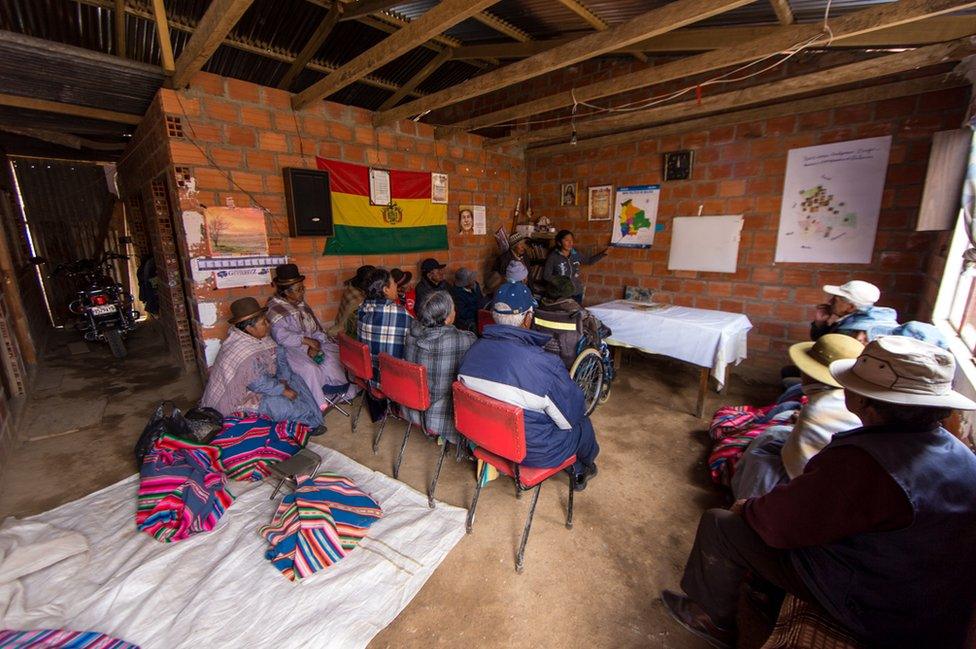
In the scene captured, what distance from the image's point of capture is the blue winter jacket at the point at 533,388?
184 centimetres

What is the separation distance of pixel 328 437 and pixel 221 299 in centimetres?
151

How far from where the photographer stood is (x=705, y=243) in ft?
13.8

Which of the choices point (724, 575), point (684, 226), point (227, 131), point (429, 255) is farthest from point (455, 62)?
point (724, 575)

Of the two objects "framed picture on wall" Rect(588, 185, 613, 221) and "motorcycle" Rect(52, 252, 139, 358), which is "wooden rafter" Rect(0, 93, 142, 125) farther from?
"framed picture on wall" Rect(588, 185, 613, 221)

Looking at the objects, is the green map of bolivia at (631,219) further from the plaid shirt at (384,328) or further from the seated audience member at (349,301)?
the plaid shirt at (384,328)

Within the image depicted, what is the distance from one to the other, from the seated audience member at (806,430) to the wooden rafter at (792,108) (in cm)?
238

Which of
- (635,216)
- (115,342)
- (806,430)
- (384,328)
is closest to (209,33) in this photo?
(384,328)

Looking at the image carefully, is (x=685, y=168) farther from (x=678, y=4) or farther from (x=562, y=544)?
(x=562, y=544)

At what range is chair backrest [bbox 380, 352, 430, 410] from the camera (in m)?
2.24

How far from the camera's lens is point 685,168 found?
4207mm

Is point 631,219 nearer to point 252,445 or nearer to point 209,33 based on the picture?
point 209,33

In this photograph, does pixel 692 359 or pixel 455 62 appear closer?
pixel 692 359

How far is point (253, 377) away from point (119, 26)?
2.61 metres

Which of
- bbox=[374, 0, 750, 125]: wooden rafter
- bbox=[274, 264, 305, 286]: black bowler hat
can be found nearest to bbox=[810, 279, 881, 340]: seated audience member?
bbox=[374, 0, 750, 125]: wooden rafter
